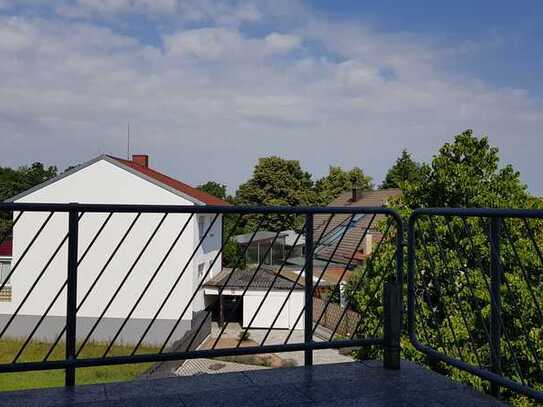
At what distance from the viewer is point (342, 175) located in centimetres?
4378

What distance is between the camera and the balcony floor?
7.98 feet

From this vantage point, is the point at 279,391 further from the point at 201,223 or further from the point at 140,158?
the point at 140,158

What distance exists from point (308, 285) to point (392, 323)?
0.53 m

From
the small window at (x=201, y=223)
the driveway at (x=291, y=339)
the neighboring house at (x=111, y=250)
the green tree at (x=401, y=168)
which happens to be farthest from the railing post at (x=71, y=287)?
the green tree at (x=401, y=168)

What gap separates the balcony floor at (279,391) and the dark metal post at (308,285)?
0.52 feet

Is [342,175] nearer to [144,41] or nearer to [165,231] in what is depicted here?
→ [165,231]

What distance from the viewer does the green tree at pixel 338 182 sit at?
142 feet

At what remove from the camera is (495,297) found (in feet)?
8.12

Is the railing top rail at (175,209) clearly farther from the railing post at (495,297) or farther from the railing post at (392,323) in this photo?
the railing post at (495,297)

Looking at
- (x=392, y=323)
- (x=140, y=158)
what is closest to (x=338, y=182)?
(x=140, y=158)

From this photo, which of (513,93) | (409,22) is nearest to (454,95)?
(513,93)

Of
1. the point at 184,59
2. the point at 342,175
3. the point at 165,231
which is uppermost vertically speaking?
the point at 184,59

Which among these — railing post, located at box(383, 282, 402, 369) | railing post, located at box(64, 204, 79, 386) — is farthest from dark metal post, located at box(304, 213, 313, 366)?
railing post, located at box(64, 204, 79, 386)

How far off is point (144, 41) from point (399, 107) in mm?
13809
